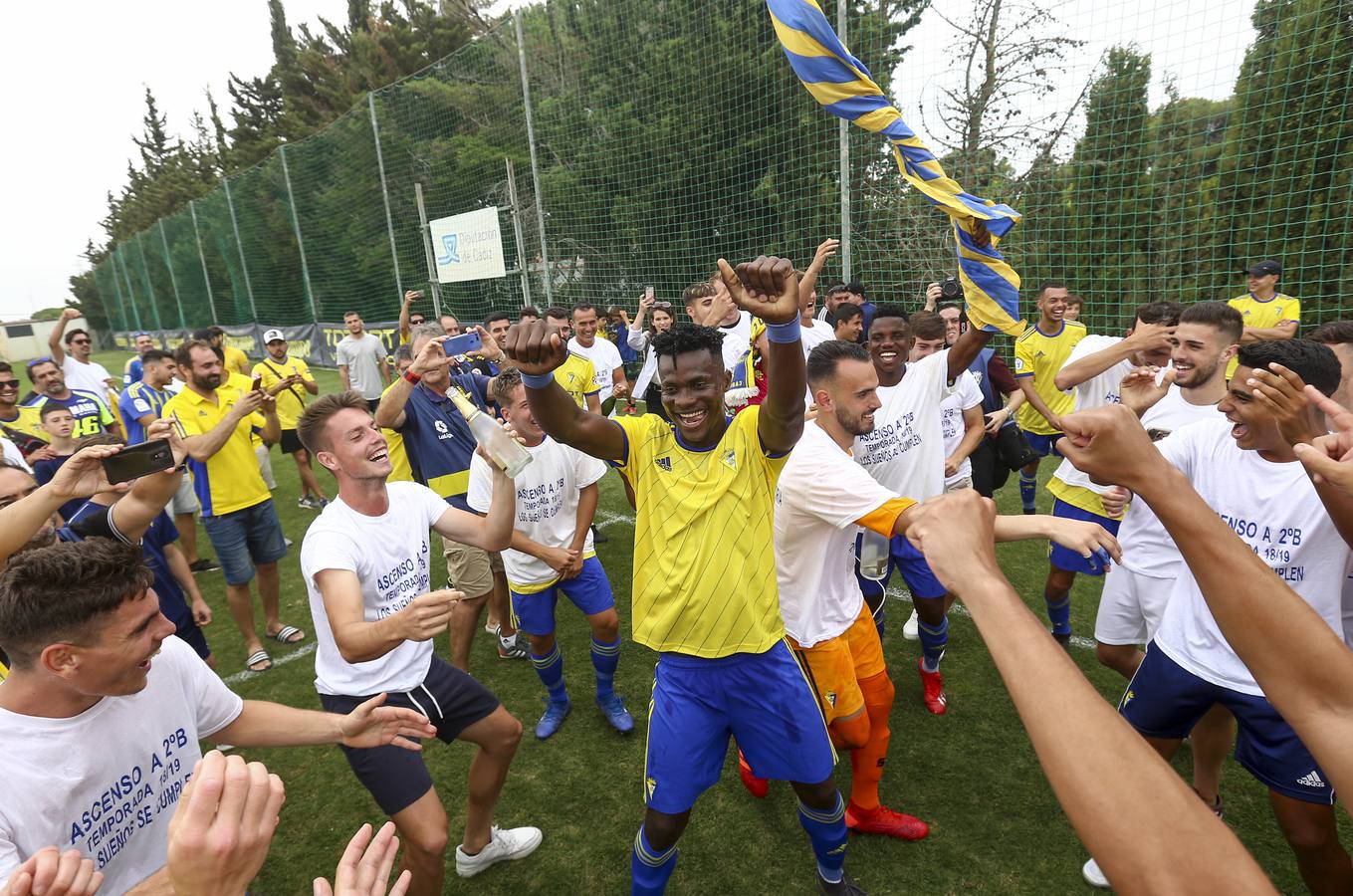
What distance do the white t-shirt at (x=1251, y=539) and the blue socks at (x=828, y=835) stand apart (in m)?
1.49

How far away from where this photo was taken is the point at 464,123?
16.2 metres

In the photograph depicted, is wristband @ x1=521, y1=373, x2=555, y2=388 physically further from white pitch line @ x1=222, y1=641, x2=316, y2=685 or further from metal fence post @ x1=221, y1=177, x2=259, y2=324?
metal fence post @ x1=221, y1=177, x2=259, y2=324

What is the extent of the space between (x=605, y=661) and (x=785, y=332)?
9.08ft

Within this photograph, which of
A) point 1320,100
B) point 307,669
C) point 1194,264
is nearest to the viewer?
point 307,669

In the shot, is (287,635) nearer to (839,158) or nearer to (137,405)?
(137,405)

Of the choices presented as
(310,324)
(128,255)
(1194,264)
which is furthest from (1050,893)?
(128,255)

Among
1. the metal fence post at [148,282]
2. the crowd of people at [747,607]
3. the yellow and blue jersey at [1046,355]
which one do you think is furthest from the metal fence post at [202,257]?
the yellow and blue jersey at [1046,355]

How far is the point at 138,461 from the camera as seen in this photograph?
279cm

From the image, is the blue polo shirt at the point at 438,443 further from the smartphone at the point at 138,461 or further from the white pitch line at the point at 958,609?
the white pitch line at the point at 958,609

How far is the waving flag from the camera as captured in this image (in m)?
3.71

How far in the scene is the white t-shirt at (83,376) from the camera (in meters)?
8.45

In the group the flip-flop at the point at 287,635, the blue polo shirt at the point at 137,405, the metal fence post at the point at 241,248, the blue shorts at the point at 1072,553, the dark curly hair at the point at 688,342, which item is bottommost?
the flip-flop at the point at 287,635

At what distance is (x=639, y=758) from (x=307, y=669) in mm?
2903

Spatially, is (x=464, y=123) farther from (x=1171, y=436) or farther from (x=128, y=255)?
(x=128, y=255)
